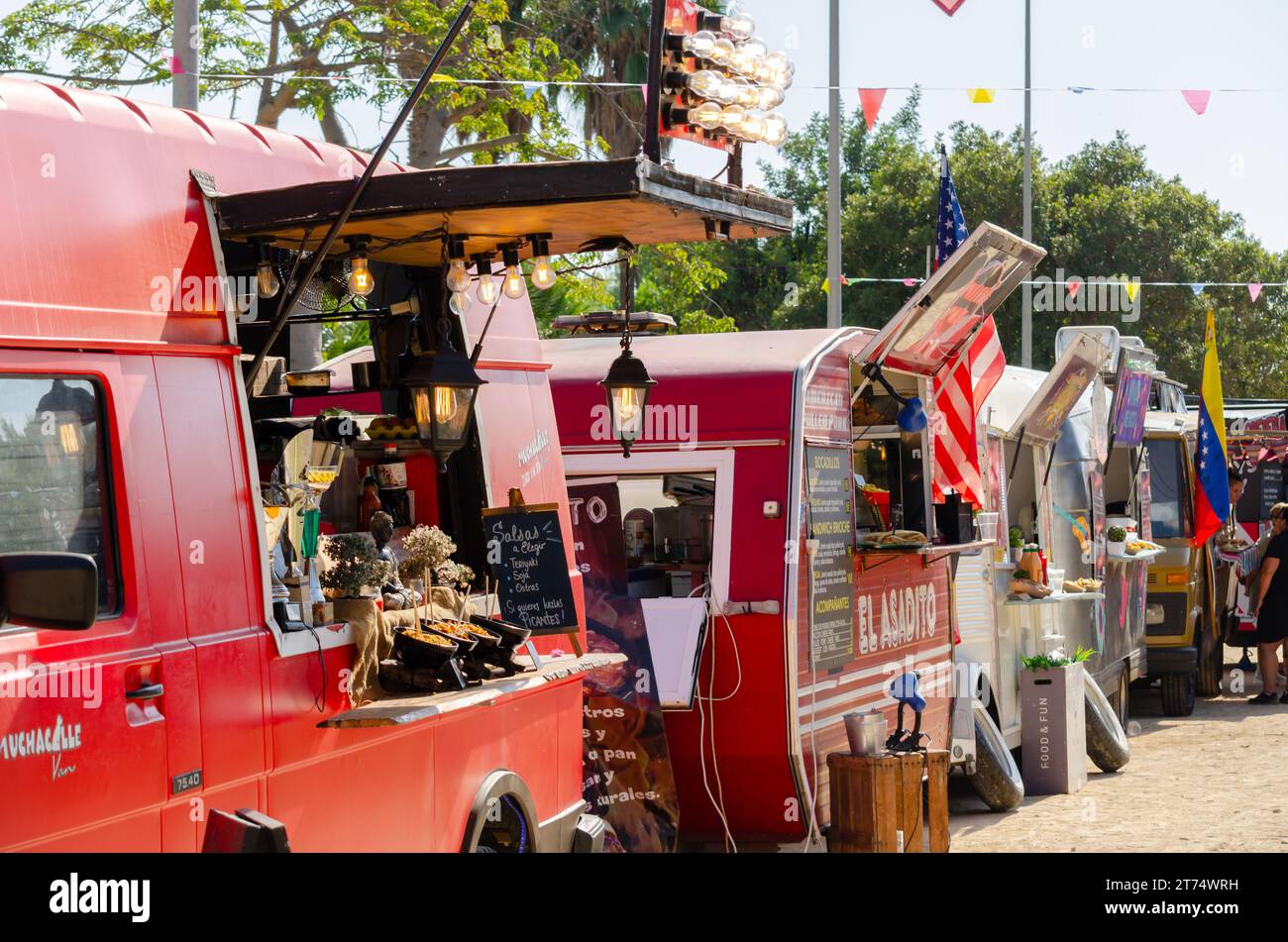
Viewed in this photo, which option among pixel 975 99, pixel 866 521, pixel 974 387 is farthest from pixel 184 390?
pixel 975 99

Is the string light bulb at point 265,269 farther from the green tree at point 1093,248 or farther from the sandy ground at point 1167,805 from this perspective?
the green tree at point 1093,248

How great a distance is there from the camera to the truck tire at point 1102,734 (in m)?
11.7

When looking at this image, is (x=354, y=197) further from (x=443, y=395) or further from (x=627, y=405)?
(x=627, y=405)

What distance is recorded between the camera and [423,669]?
17.3 ft

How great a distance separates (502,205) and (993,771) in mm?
6429

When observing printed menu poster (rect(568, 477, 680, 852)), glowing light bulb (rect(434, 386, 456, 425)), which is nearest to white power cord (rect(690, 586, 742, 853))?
printed menu poster (rect(568, 477, 680, 852))

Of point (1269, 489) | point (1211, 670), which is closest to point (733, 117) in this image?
point (1211, 670)

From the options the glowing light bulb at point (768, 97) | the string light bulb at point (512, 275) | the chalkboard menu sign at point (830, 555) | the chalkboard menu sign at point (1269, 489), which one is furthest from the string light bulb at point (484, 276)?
the chalkboard menu sign at point (1269, 489)

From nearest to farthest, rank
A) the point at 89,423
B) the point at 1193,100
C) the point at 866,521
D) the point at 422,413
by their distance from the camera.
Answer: the point at 89,423 < the point at 422,413 < the point at 866,521 < the point at 1193,100

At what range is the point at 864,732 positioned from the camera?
8016 millimetres

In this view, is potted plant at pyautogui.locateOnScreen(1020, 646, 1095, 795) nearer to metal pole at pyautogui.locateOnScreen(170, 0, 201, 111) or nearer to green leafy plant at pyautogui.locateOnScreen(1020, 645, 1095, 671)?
green leafy plant at pyautogui.locateOnScreen(1020, 645, 1095, 671)

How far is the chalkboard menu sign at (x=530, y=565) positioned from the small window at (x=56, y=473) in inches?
89.6
